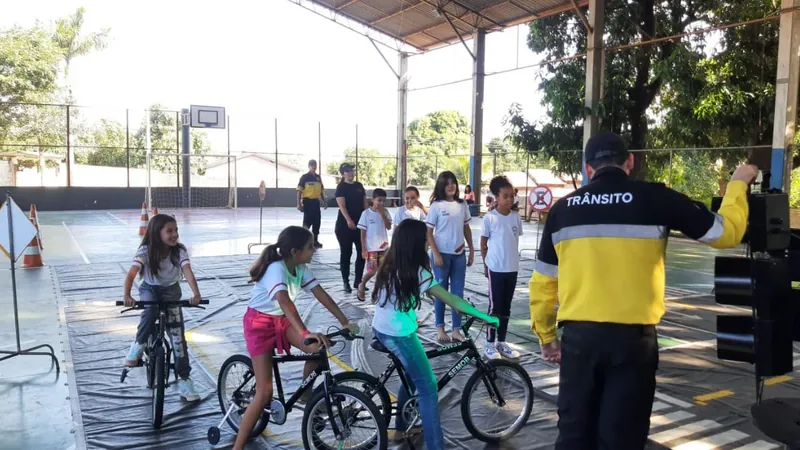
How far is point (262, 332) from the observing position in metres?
3.67

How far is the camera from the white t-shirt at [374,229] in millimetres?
8008

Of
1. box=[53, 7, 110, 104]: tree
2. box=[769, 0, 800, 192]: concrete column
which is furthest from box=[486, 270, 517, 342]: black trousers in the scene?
box=[53, 7, 110, 104]: tree

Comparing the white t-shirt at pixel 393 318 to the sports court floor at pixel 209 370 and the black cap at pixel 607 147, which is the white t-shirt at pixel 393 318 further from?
the black cap at pixel 607 147

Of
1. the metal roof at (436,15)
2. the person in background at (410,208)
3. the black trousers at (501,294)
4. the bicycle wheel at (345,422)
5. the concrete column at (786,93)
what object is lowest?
the bicycle wheel at (345,422)

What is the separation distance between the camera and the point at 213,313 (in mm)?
7734

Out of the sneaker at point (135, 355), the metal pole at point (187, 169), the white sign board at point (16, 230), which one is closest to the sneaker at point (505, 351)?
the sneaker at point (135, 355)

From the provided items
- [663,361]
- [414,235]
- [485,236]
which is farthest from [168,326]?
[663,361]

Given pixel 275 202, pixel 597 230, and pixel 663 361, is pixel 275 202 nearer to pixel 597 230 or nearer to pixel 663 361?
pixel 663 361

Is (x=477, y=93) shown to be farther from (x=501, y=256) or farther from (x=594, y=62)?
(x=501, y=256)

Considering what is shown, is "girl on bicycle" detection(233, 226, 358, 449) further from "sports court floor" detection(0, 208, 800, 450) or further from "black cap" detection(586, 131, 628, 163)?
"black cap" detection(586, 131, 628, 163)

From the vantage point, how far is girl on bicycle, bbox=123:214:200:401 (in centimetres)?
465

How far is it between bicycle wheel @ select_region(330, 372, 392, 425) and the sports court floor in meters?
0.41

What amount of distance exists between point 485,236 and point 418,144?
56.1 meters

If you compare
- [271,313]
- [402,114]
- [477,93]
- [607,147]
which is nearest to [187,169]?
[402,114]
